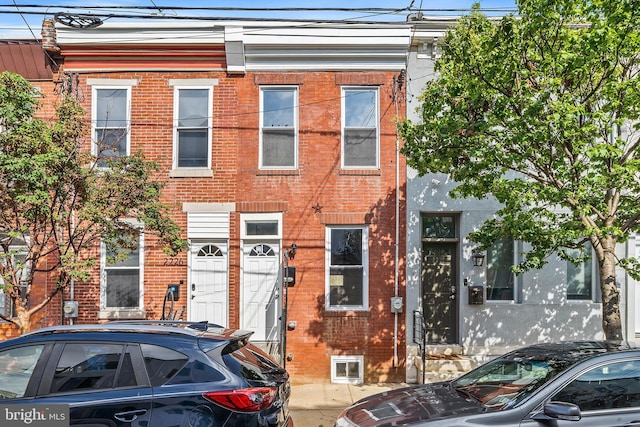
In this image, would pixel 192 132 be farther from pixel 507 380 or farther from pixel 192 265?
pixel 507 380

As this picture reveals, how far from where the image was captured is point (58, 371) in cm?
399

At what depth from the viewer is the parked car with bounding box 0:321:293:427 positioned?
3.74 metres

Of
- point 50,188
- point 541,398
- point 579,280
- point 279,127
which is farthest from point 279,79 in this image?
point 541,398

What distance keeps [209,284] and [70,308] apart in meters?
→ 2.59

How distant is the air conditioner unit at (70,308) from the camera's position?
8805 mm

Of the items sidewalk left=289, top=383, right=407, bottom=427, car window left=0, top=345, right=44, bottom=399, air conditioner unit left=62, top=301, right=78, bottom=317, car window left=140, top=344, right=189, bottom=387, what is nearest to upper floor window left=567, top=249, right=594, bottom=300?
sidewalk left=289, top=383, right=407, bottom=427

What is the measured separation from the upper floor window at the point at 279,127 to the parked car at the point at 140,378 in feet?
18.5

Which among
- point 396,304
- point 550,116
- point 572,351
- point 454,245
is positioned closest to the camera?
point 572,351

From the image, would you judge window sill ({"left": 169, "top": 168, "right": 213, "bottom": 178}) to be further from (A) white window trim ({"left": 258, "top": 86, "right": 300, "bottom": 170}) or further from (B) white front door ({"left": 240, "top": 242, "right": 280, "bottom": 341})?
(B) white front door ({"left": 240, "top": 242, "right": 280, "bottom": 341})

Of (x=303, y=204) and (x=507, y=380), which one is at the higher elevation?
(x=303, y=204)

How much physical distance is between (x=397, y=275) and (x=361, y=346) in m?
1.54

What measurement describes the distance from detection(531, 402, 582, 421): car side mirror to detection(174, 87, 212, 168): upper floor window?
24.3 ft

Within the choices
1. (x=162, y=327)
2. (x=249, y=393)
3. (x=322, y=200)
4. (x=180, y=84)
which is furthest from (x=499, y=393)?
(x=180, y=84)

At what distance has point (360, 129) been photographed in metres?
9.52
